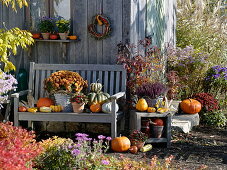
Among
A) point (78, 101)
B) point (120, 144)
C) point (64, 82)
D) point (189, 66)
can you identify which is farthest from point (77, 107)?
point (189, 66)

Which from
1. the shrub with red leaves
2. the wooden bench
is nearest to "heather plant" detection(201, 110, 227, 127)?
the shrub with red leaves

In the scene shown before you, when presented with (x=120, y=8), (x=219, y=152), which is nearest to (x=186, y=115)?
(x=219, y=152)

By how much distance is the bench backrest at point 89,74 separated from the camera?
6.33 meters

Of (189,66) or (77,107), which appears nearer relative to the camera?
(77,107)

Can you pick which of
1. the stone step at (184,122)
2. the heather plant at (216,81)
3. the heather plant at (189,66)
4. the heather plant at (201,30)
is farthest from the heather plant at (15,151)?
the heather plant at (201,30)

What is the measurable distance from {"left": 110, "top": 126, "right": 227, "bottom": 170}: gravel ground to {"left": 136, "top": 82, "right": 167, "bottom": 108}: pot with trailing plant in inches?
25.8

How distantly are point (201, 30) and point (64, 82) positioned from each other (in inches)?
211

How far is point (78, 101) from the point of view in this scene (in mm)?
5836

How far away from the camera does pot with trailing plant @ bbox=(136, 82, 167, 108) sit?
19.8ft

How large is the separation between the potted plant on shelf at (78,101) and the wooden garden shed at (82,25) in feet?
2.97

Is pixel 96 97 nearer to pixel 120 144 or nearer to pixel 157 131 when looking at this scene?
pixel 120 144

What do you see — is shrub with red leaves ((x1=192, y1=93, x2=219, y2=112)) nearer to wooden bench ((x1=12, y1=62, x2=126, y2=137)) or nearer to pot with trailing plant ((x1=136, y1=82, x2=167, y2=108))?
pot with trailing plant ((x1=136, y1=82, x2=167, y2=108))

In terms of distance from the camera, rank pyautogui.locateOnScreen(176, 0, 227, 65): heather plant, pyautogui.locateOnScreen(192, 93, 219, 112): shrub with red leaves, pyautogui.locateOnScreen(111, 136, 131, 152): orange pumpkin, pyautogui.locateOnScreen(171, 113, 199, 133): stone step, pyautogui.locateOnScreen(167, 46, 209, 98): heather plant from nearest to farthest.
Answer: pyautogui.locateOnScreen(111, 136, 131, 152): orange pumpkin, pyautogui.locateOnScreen(171, 113, 199, 133): stone step, pyautogui.locateOnScreen(192, 93, 219, 112): shrub with red leaves, pyautogui.locateOnScreen(167, 46, 209, 98): heather plant, pyautogui.locateOnScreen(176, 0, 227, 65): heather plant

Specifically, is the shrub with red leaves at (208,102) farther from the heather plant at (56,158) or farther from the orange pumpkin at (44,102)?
the heather plant at (56,158)
